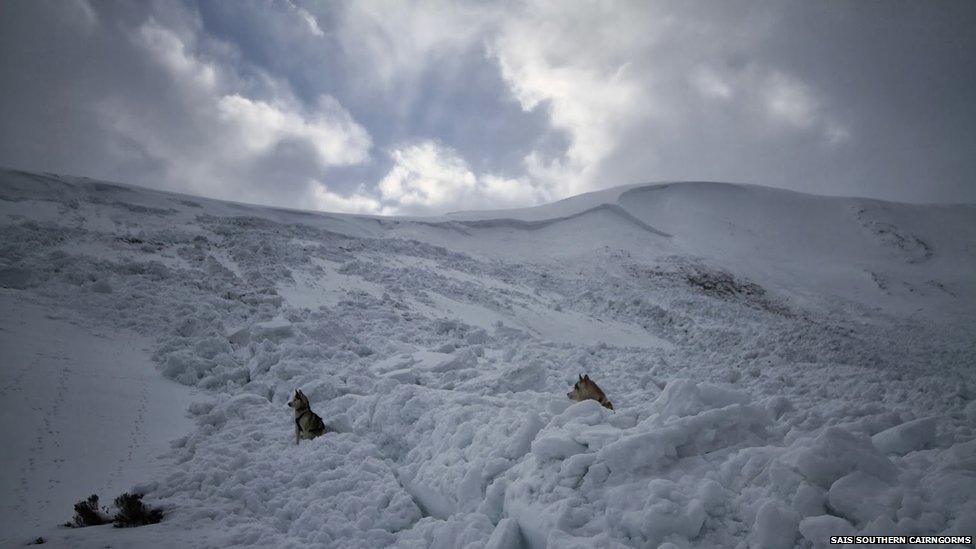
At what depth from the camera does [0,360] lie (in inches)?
260

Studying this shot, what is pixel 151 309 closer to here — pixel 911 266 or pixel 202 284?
pixel 202 284

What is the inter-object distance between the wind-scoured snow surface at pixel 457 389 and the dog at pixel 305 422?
273 millimetres

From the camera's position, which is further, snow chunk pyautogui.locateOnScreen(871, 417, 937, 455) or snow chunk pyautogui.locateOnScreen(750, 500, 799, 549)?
snow chunk pyautogui.locateOnScreen(871, 417, 937, 455)

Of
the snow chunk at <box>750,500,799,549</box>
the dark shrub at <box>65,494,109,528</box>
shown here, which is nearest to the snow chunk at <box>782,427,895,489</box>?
the snow chunk at <box>750,500,799,549</box>

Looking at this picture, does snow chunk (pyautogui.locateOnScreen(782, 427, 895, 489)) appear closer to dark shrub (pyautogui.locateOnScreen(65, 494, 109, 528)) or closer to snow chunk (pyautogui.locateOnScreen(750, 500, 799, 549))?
snow chunk (pyautogui.locateOnScreen(750, 500, 799, 549))

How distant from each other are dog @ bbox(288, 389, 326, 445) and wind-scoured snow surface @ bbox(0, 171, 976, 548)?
0.27 metres

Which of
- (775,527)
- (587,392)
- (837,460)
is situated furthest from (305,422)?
(837,460)

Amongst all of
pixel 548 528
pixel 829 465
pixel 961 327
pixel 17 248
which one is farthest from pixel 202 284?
pixel 961 327

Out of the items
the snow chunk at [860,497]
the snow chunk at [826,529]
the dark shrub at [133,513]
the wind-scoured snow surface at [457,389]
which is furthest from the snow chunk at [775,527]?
the dark shrub at [133,513]

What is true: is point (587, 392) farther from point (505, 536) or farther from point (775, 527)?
point (775, 527)

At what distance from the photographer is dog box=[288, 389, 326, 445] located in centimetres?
583

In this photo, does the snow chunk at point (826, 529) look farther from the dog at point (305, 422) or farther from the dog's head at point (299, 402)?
the dog's head at point (299, 402)

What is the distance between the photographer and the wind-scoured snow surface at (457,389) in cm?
314

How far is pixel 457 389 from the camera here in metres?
6.85
